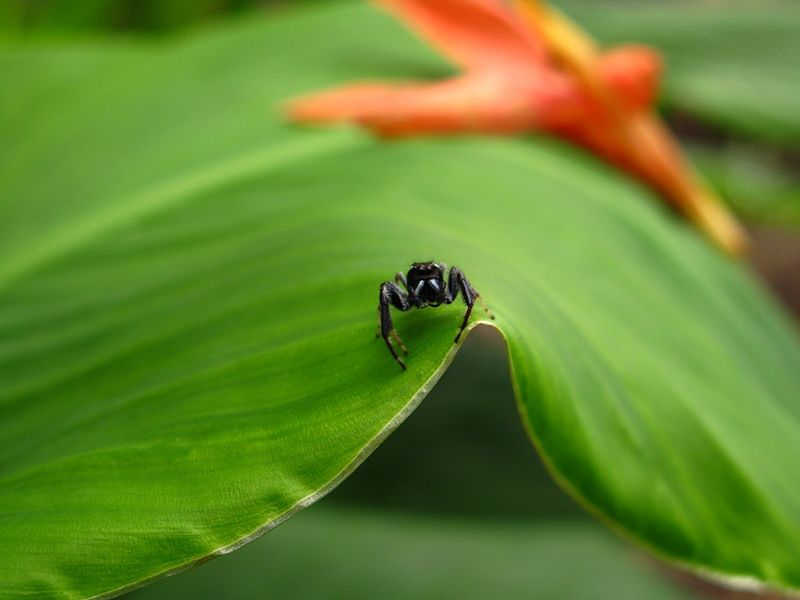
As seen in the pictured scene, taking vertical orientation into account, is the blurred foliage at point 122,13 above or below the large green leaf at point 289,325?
above

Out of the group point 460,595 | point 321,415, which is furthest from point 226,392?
point 460,595

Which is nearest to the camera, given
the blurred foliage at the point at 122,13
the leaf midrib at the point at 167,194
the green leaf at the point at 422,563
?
the leaf midrib at the point at 167,194

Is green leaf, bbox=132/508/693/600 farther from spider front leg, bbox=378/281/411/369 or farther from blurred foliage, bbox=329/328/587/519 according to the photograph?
spider front leg, bbox=378/281/411/369

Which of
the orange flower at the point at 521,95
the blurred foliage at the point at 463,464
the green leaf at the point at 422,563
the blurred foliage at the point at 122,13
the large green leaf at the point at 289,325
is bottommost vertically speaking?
the green leaf at the point at 422,563

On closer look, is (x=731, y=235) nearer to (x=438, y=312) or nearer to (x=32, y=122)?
(x=438, y=312)

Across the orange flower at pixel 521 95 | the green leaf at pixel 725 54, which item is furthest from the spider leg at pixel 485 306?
the green leaf at pixel 725 54

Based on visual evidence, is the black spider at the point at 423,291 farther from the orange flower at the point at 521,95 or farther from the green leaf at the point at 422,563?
the green leaf at the point at 422,563

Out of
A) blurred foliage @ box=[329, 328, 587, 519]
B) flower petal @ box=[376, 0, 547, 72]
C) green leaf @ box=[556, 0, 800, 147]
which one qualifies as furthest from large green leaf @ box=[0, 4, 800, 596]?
blurred foliage @ box=[329, 328, 587, 519]
